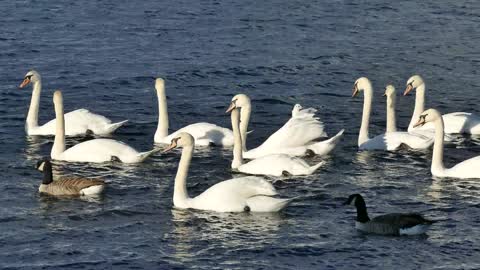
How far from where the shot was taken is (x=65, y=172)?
23594mm

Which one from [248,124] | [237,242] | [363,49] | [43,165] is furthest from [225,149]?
[363,49]

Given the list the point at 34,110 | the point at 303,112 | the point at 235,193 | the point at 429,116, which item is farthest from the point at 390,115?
the point at 34,110

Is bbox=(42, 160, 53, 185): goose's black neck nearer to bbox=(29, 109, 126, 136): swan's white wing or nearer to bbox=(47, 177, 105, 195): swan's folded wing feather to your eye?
bbox=(47, 177, 105, 195): swan's folded wing feather

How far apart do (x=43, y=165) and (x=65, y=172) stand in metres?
1.41

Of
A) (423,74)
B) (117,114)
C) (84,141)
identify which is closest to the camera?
(84,141)

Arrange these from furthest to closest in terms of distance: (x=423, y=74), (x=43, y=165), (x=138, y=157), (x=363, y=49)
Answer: (x=363, y=49) < (x=423, y=74) < (x=138, y=157) < (x=43, y=165)

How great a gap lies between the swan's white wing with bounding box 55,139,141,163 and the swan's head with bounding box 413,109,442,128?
5256 millimetres

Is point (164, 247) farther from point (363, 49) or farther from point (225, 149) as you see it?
point (363, 49)

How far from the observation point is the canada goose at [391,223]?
1933cm

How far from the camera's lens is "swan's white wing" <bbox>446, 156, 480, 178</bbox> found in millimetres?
22625

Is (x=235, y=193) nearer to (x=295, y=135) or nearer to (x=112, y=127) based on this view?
(x=295, y=135)

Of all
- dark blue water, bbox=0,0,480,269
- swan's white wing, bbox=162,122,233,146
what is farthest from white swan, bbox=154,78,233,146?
dark blue water, bbox=0,0,480,269

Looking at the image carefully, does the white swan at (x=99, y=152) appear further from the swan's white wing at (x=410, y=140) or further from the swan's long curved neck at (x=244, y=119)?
the swan's white wing at (x=410, y=140)

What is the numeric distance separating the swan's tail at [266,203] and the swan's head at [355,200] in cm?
93
